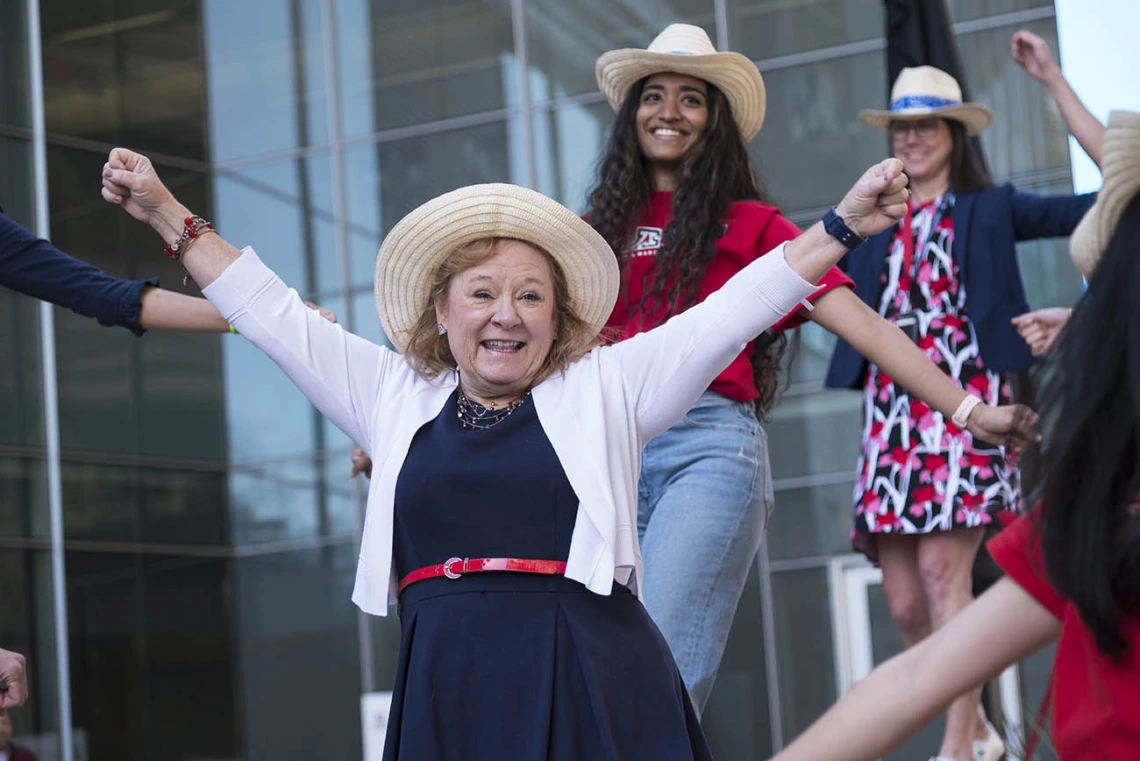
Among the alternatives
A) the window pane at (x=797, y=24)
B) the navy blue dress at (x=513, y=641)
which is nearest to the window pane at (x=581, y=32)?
the window pane at (x=797, y=24)

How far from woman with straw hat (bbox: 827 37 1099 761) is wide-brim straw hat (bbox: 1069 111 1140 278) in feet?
10.5

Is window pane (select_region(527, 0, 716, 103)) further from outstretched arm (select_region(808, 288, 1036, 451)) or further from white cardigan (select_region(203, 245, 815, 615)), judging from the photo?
white cardigan (select_region(203, 245, 815, 615))

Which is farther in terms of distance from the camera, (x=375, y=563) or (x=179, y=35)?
(x=179, y=35)

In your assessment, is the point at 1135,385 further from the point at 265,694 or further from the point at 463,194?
the point at 265,694

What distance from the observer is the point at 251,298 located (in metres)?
3.45

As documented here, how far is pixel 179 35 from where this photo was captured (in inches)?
623

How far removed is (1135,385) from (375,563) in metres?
1.80

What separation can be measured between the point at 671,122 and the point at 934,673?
9.36 feet

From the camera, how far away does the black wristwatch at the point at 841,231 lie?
322 centimetres

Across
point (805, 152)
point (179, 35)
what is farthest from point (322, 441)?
point (805, 152)

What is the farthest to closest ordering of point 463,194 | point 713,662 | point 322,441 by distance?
point 322,441, point 713,662, point 463,194

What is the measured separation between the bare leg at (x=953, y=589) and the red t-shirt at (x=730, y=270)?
1424mm

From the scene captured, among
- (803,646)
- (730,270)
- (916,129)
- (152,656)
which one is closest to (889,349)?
(730,270)

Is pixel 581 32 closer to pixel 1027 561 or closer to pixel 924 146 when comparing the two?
pixel 924 146
